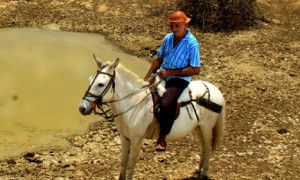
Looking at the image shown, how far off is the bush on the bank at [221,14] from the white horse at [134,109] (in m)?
8.31

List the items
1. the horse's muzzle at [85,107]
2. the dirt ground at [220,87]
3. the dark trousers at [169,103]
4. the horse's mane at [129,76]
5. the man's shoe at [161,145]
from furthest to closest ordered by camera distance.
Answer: the dirt ground at [220,87] < the man's shoe at [161,145] < the dark trousers at [169,103] < the horse's mane at [129,76] < the horse's muzzle at [85,107]

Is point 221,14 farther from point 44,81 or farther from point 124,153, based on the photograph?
point 124,153

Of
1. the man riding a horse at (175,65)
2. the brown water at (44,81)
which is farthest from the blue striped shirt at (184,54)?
the brown water at (44,81)

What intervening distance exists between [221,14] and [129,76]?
9.72 metres

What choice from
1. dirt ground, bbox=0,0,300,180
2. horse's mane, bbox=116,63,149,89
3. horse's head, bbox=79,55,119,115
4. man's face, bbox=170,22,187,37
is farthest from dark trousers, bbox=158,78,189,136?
dirt ground, bbox=0,0,300,180

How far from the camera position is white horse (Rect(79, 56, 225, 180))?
598 centimetres

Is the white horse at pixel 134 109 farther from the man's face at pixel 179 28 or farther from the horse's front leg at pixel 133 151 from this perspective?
the man's face at pixel 179 28

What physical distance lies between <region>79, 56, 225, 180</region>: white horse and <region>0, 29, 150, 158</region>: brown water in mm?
2916

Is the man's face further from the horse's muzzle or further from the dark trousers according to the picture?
the horse's muzzle

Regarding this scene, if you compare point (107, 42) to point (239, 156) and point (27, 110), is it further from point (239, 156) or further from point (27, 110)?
point (239, 156)

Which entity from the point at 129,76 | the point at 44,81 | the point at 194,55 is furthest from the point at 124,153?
the point at 44,81

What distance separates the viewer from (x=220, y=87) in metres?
11.3

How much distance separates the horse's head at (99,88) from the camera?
5922mm

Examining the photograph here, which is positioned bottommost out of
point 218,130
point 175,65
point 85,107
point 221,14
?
point 218,130
